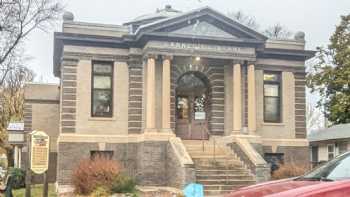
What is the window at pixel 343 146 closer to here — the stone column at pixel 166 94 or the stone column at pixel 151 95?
the stone column at pixel 166 94

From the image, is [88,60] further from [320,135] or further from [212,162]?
[320,135]

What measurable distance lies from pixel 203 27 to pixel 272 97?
5.30 meters

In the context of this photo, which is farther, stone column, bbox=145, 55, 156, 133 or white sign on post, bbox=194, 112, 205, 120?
white sign on post, bbox=194, 112, 205, 120

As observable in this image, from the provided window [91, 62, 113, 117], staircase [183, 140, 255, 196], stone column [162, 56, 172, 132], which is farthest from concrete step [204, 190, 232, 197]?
window [91, 62, 113, 117]

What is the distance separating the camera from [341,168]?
255 inches

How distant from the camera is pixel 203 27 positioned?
24.9 meters

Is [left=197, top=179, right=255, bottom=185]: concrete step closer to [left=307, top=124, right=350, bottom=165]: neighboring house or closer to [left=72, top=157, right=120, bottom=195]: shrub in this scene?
[left=72, top=157, right=120, bottom=195]: shrub

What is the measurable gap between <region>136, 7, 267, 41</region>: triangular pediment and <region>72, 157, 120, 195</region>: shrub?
6.41 metres

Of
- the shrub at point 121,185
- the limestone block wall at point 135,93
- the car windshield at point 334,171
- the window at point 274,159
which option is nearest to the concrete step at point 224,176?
the shrub at point 121,185

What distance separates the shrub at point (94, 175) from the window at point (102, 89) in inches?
188

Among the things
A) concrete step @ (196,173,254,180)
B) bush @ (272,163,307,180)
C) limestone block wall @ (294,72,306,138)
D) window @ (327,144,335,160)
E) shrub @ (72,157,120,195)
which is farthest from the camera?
window @ (327,144,335,160)

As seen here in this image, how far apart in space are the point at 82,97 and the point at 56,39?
272cm

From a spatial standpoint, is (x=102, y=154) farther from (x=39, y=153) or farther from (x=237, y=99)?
(x=39, y=153)

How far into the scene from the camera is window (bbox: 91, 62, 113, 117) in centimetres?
2497
